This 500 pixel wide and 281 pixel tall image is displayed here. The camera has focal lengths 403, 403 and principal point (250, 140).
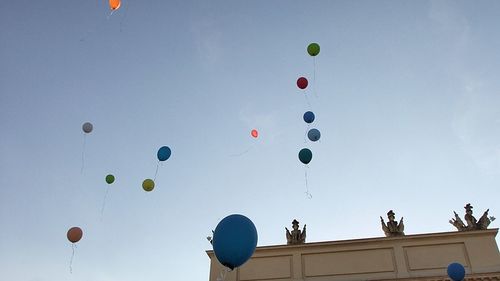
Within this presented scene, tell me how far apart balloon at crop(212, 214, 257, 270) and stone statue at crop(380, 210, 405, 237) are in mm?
14056

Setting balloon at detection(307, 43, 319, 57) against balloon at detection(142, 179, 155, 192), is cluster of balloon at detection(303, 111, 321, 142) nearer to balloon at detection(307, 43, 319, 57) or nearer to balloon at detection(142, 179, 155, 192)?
balloon at detection(307, 43, 319, 57)

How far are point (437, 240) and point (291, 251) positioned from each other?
7.25m

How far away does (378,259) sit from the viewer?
20.0 meters

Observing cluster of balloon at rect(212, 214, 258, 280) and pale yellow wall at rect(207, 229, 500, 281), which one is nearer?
cluster of balloon at rect(212, 214, 258, 280)

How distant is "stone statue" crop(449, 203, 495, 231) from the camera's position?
65.6 ft

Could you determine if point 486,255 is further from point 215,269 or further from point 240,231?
point 240,231

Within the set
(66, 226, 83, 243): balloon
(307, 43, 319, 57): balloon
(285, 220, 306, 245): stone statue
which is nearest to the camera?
(307, 43, 319, 57): balloon

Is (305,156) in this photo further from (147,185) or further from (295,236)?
(295,236)

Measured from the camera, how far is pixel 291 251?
2128cm

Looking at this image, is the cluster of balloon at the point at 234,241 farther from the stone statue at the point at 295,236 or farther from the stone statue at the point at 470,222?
the stone statue at the point at 470,222

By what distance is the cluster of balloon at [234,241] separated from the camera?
28.3 ft

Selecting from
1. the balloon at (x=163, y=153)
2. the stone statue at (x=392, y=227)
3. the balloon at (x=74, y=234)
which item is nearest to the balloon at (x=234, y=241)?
the balloon at (x=163, y=153)

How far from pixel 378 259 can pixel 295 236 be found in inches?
173

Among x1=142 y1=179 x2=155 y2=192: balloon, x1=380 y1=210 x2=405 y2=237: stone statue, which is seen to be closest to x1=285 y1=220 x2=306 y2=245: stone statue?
x1=380 y1=210 x2=405 y2=237: stone statue
